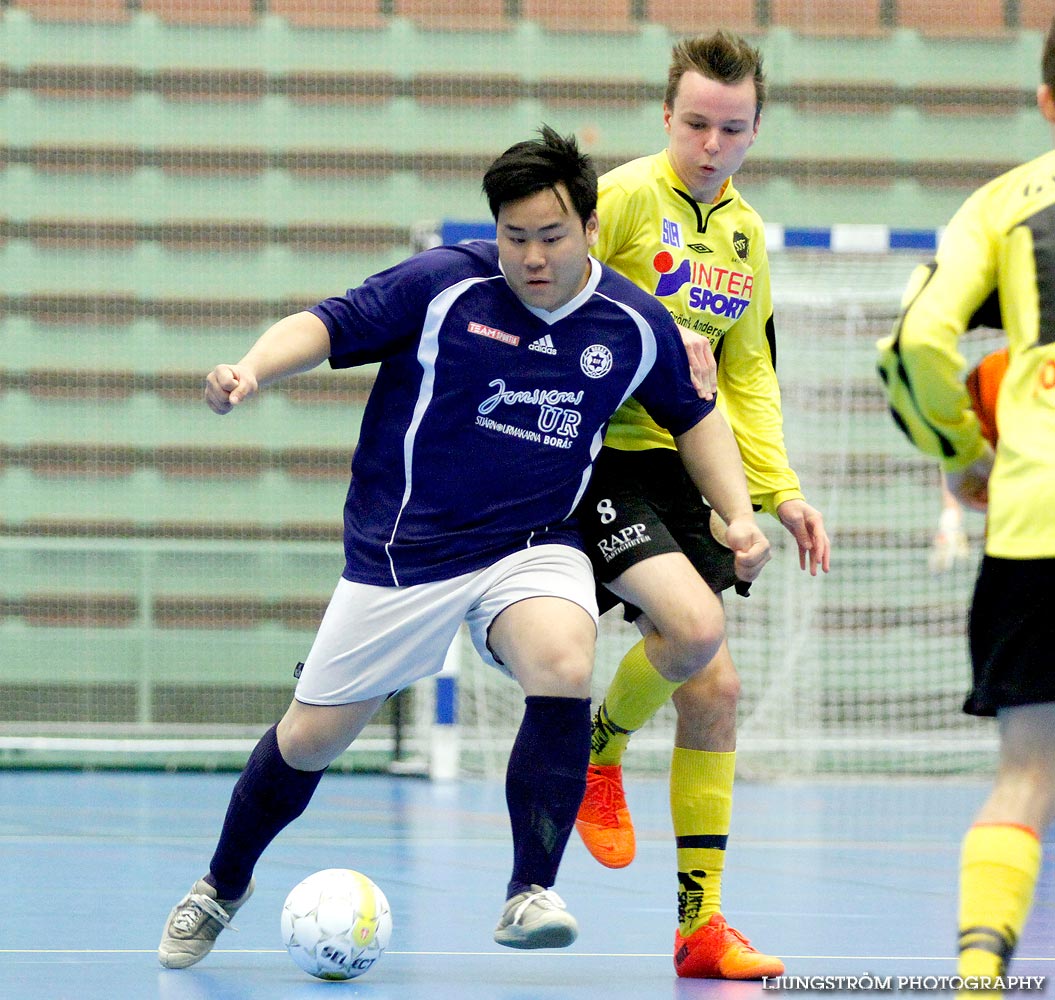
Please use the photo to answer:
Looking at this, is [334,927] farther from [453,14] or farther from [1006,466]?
[453,14]

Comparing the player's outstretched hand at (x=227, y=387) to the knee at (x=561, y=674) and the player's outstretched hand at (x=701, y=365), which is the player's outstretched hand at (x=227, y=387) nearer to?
the knee at (x=561, y=674)

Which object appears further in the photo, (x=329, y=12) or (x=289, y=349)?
(x=329, y=12)

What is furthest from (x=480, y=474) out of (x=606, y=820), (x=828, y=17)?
(x=828, y=17)

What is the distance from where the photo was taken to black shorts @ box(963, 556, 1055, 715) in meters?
2.30

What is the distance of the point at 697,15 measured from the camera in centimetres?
966

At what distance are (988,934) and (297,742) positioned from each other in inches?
64.3

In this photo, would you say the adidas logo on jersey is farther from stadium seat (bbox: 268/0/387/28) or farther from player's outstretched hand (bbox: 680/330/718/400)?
stadium seat (bbox: 268/0/387/28)

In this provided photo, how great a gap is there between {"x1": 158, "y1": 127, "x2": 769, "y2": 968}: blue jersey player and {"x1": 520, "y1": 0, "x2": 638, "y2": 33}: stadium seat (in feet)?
Answer: 21.1

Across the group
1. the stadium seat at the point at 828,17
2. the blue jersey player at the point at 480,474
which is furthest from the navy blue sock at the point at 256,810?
the stadium seat at the point at 828,17

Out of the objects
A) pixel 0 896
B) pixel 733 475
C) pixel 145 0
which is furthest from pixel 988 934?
pixel 145 0

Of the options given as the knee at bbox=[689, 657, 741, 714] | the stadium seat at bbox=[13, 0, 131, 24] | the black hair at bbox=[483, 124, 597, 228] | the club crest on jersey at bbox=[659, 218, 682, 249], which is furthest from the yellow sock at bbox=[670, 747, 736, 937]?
the stadium seat at bbox=[13, 0, 131, 24]

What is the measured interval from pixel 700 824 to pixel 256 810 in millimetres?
962

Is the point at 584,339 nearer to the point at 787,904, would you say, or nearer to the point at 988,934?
the point at 988,934

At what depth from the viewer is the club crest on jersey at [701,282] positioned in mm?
3852
